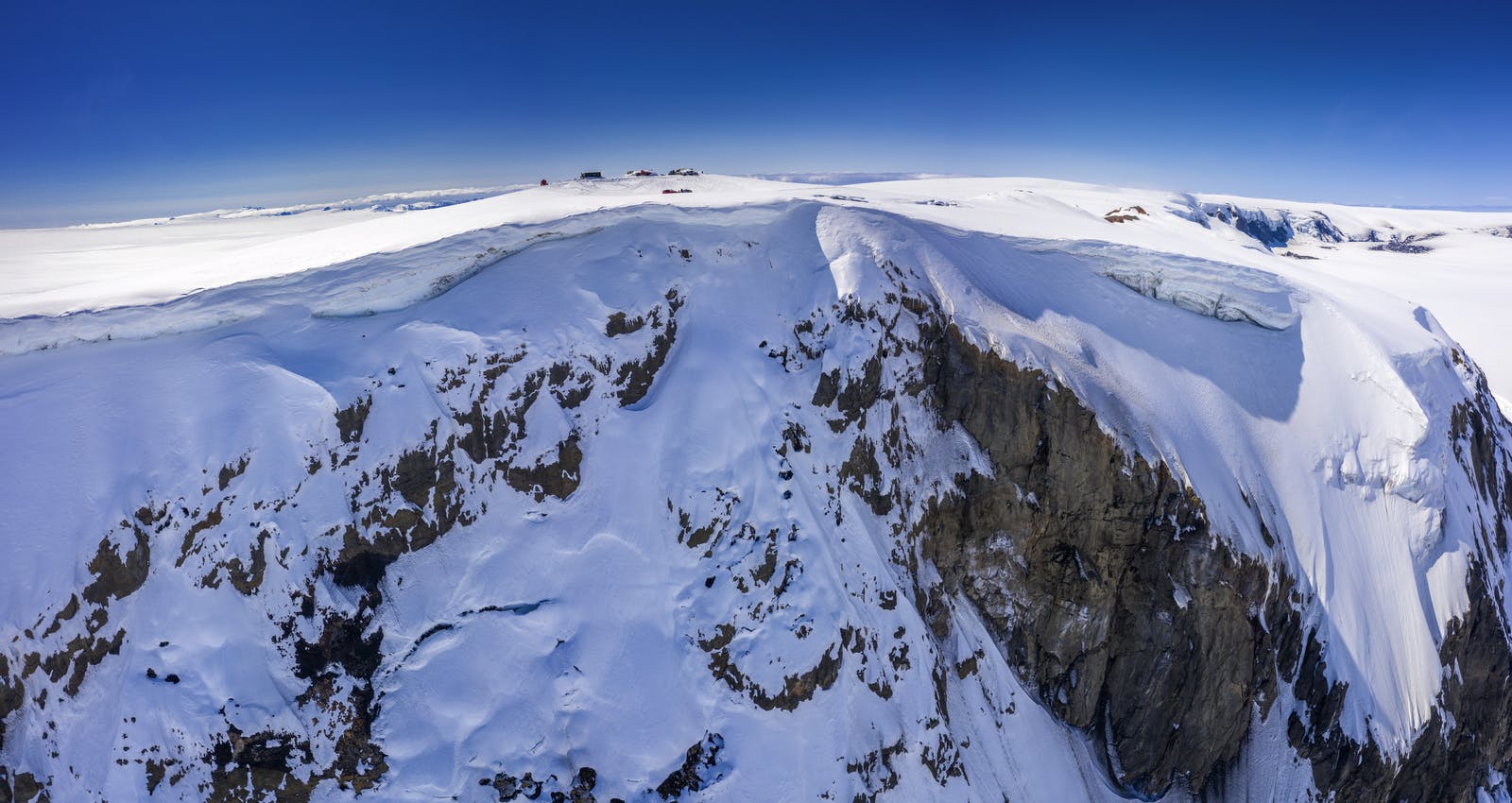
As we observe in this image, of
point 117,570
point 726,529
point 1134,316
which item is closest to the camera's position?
point 117,570

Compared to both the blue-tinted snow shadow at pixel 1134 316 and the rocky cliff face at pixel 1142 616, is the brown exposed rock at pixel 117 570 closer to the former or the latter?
the rocky cliff face at pixel 1142 616

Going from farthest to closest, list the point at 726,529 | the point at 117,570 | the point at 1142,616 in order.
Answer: the point at 1142,616, the point at 726,529, the point at 117,570

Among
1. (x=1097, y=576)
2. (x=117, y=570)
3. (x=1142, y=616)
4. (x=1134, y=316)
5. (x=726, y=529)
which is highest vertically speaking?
(x=1134, y=316)

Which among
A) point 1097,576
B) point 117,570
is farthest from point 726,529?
point 117,570

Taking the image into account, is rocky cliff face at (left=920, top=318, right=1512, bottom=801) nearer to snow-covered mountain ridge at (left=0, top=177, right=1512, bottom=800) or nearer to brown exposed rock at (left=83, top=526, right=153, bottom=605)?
snow-covered mountain ridge at (left=0, top=177, right=1512, bottom=800)

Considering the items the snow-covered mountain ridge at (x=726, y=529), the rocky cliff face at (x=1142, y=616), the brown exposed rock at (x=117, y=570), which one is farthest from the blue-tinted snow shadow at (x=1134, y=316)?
the brown exposed rock at (x=117, y=570)

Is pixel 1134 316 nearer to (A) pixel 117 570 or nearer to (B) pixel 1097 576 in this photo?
(B) pixel 1097 576

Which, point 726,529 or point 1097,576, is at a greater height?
point 726,529

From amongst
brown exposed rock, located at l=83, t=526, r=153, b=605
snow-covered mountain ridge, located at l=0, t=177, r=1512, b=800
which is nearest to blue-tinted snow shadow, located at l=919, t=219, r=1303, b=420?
snow-covered mountain ridge, located at l=0, t=177, r=1512, b=800

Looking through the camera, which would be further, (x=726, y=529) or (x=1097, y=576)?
(x=1097, y=576)
